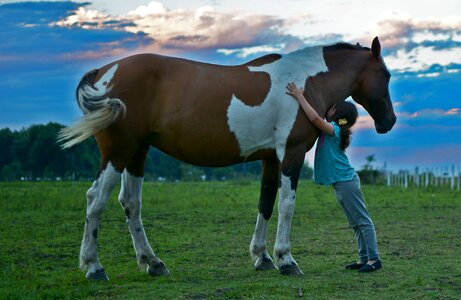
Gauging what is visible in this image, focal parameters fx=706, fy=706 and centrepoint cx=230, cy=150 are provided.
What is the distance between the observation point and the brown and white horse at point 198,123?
6961 mm

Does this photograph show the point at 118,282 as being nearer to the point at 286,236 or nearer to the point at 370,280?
the point at 286,236

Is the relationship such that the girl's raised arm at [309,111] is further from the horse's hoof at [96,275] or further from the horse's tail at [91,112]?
the horse's hoof at [96,275]

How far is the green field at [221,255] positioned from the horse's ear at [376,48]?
2426 mm

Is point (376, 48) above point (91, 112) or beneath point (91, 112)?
above

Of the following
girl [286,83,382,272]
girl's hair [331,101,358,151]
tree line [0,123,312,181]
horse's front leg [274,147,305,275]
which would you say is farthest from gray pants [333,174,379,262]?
tree line [0,123,312,181]

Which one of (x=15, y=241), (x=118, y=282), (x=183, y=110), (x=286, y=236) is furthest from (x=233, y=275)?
(x=15, y=241)

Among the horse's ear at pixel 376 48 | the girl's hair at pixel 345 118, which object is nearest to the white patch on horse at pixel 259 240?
the girl's hair at pixel 345 118

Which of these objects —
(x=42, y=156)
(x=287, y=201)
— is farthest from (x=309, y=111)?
(x=42, y=156)

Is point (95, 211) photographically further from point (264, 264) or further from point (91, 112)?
point (264, 264)

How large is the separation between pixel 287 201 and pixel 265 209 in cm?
57

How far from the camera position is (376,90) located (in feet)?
26.9

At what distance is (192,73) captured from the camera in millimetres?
7270

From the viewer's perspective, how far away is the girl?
7656mm

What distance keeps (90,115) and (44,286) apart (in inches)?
68.4
